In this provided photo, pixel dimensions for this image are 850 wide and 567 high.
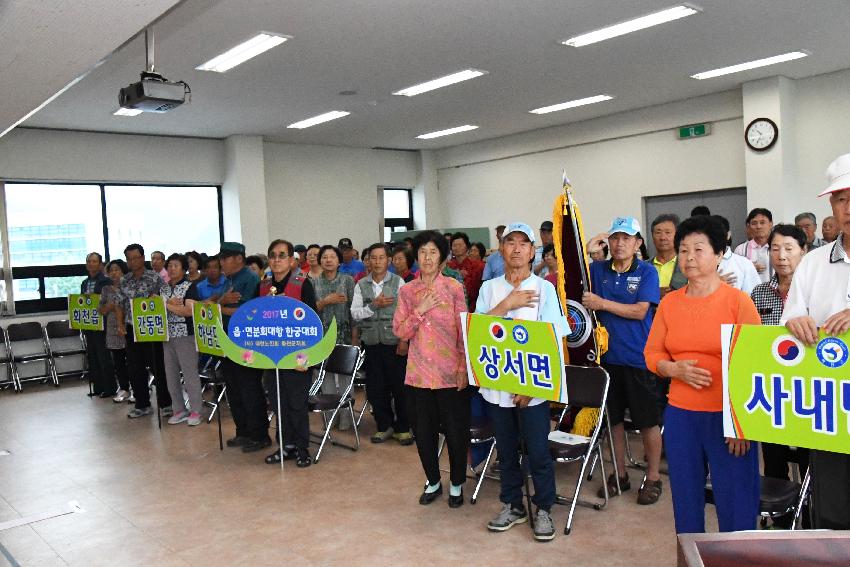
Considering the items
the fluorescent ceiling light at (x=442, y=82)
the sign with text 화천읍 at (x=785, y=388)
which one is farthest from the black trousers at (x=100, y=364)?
the sign with text 화천읍 at (x=785, y=388)

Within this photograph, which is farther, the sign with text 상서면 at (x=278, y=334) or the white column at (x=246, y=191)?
the white column at (x=246, y=191)

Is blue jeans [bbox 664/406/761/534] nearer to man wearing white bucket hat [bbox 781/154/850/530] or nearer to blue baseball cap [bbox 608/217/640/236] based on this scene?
man wearing white bucket hat [bbox 781/154/850/530]

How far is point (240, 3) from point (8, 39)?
1.98 meters

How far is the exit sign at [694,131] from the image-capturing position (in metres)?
9.86

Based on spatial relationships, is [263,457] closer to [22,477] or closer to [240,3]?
[22,477]

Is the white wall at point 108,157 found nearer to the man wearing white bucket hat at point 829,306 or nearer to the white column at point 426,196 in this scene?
the white column at point 426,196

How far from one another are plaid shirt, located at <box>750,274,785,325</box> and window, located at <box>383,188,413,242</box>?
10.3 m

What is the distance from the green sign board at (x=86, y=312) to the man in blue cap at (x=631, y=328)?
6.18 meters

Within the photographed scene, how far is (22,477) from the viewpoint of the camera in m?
5.13

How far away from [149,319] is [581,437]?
4.27 m

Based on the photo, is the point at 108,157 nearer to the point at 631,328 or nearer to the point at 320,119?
the point at 320,119

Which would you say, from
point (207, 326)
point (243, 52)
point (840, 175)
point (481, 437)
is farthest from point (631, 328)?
point (243, 52)

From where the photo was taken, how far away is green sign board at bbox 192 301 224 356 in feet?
17.8

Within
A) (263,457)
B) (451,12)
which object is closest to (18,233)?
(263,457)
